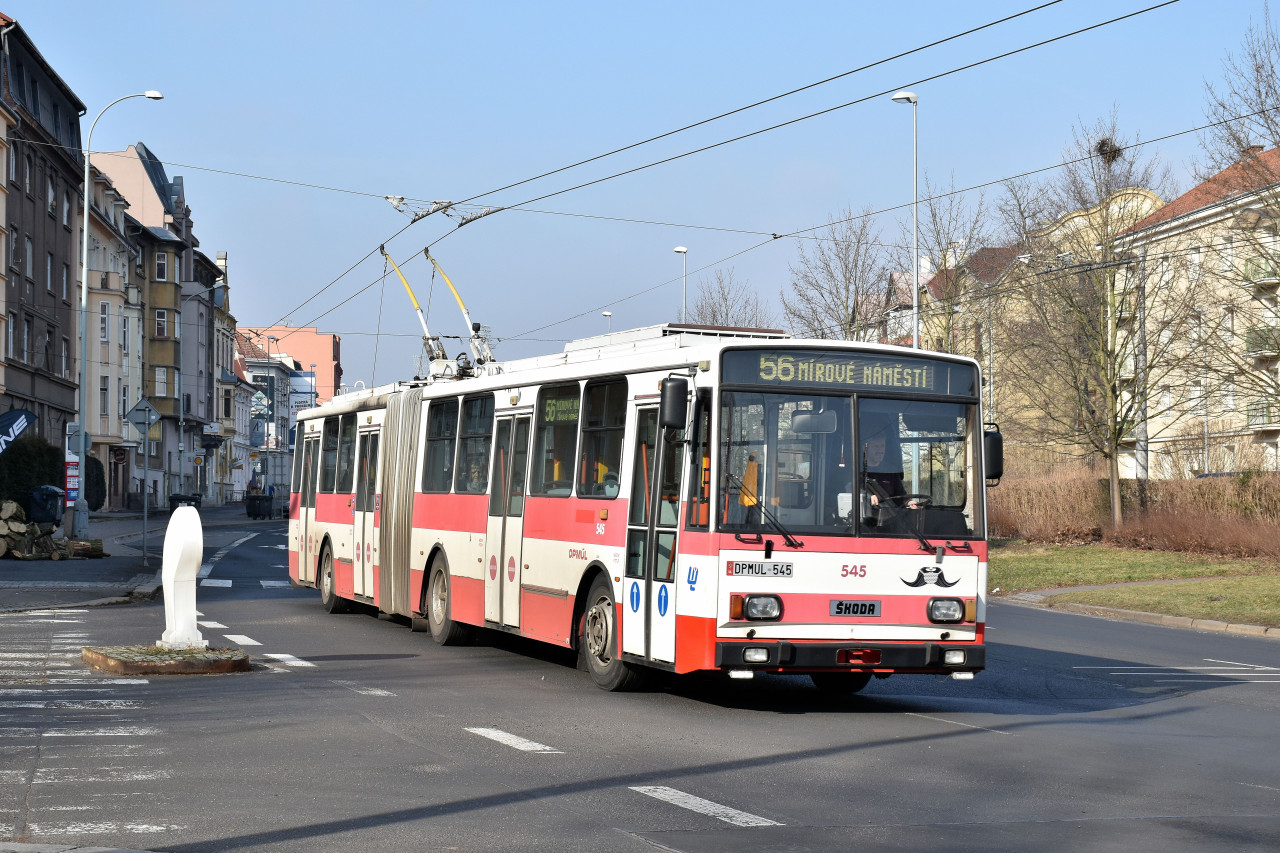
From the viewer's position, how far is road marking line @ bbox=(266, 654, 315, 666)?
1424 centimetres

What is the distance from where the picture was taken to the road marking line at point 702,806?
7227 millimetres

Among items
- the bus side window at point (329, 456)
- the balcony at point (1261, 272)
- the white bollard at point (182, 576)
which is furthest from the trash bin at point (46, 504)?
the balcony at point (1261, 272)

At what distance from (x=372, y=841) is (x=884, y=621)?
219 inches

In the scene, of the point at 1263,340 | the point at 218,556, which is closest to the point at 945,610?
the point at 1263,340

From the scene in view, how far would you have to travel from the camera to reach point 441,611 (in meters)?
16.6

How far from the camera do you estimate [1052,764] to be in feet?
30.2

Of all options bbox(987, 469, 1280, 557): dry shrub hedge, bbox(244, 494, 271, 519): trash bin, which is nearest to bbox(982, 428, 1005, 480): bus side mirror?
bbox(987, 469, 1280, 557): dry shrub hedge

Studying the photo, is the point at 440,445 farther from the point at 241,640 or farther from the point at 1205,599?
the point at 1205,599

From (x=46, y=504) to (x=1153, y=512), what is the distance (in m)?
26.8

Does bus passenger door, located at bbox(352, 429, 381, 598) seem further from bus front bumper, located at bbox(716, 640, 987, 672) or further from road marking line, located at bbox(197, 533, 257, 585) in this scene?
bus front bumper, located at bbox(716, 640, 987, 672)

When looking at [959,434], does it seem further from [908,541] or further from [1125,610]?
[1125,610]

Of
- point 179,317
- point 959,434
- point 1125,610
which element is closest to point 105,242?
point 179,317

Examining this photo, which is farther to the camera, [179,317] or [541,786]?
[179,317]

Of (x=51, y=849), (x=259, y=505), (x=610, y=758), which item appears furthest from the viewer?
(x=259, y=505)
